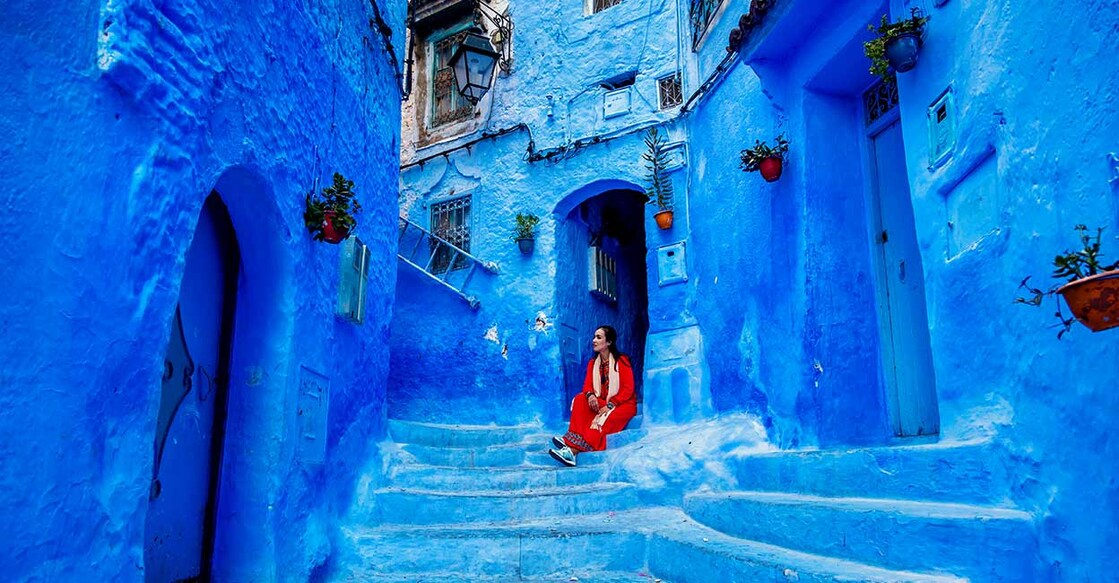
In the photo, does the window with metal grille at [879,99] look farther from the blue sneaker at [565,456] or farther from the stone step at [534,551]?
the blue sneaker at [565,456]

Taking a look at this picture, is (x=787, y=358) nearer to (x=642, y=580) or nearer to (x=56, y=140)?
(x=642, y=580)

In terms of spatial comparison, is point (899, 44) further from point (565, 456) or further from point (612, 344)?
point (612, 344)

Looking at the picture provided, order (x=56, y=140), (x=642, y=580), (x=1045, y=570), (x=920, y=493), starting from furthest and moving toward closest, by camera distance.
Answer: (x=642, y=580) → (x=920, y=493) → (x=1045, y=570) → (x=56, y=140)

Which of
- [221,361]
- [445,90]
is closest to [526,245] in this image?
[445,90]

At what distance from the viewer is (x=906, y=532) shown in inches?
113

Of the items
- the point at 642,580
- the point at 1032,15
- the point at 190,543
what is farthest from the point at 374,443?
the point at 1032,15

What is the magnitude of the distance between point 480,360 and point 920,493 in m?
6.18

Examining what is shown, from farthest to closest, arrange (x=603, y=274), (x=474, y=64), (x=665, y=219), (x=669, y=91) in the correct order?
(x=603, y=274)
(x=474, y=64)
(x=669, y=91)
(x=665, y=219)

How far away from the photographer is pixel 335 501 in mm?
4688

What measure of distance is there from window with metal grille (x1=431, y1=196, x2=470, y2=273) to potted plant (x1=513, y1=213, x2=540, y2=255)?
84 centimetres

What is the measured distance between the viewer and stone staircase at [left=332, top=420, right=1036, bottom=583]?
2.83 meters

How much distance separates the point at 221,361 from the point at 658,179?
Result: 17.5ft

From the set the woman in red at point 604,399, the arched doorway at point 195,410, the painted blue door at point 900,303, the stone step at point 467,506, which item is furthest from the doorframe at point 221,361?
the painted blue door at point 900,303

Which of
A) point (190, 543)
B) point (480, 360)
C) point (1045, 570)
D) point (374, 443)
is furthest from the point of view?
point (480, 360)
